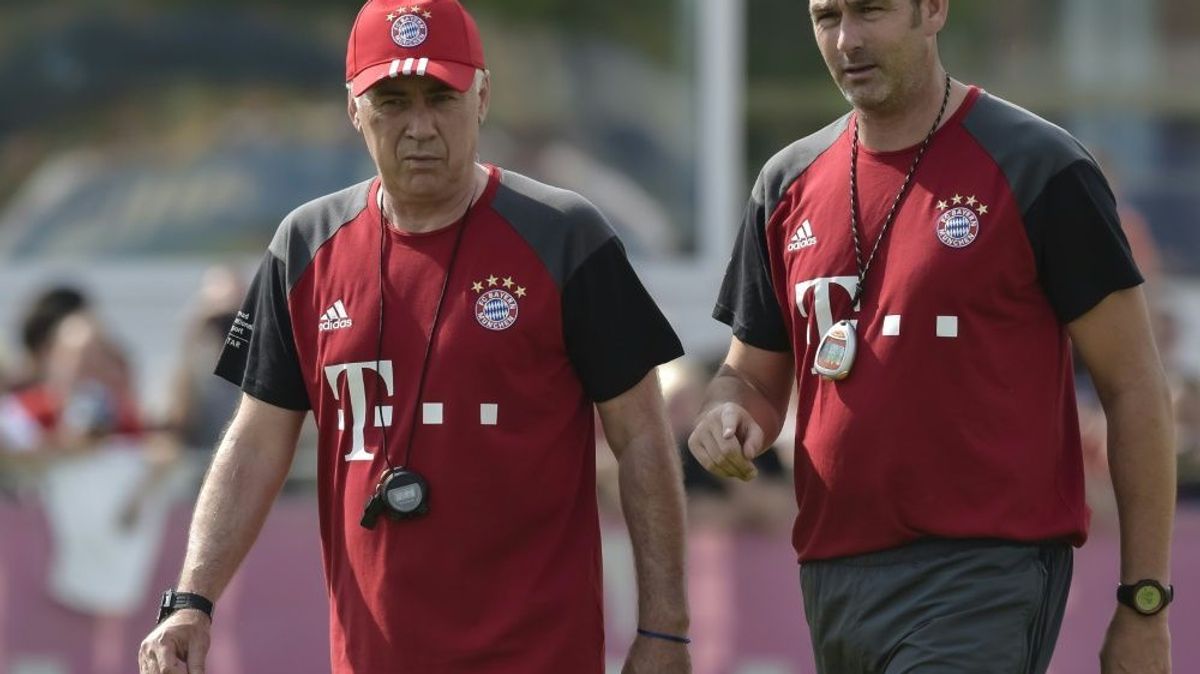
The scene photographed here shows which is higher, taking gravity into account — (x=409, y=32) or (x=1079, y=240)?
(x=409, y=32)

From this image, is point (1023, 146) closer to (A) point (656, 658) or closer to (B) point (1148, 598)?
(B) point (1148, 598)

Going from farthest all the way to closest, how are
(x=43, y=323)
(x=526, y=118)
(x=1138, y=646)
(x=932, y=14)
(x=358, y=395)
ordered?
(x=526, y=118) → (x=43, y=323) → (x=358, y=395) → (x=932, y=14) → (x=1138, y=646)

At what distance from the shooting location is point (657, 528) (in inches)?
195

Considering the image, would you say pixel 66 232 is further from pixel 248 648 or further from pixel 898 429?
pixel 898 429

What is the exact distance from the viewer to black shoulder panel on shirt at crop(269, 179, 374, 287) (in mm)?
5090

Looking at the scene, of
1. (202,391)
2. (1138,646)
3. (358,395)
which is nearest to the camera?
(1138,646)

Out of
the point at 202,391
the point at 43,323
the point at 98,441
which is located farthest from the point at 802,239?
the point at 43,323

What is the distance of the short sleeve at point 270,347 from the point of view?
5.12m

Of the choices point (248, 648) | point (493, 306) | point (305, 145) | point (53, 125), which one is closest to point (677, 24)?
point (305, 145)

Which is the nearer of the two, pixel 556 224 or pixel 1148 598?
pixel 1148 598

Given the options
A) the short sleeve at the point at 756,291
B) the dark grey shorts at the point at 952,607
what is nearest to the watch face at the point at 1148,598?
the dark grey shorts at the point at 952,607

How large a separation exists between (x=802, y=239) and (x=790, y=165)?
0.23 meters

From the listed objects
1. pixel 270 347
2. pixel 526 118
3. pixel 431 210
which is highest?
pixel 526 118

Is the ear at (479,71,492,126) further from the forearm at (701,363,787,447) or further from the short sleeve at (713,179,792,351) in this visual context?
the forearm at (701,363,787,447)
